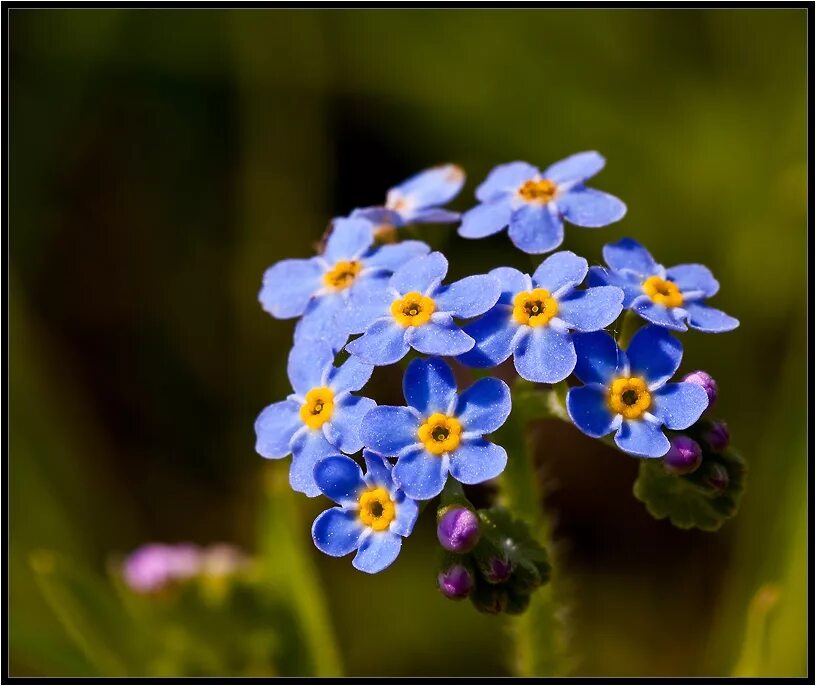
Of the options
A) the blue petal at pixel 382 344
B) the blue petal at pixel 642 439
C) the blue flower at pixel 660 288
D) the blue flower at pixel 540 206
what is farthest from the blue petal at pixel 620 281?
the blue petal at pixel 382 344

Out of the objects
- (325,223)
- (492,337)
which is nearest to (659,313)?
(492,337)

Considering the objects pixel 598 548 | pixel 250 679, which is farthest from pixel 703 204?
pixel 250 679

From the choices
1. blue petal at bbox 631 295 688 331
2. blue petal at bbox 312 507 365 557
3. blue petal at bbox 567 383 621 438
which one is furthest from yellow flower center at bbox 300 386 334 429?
blue petal at bbox 631 295 688 331

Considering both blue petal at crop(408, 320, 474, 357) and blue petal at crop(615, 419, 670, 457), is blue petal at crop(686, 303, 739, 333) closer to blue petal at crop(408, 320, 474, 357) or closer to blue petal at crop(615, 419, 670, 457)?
blue petal at crop(615, 419, 670, 457)

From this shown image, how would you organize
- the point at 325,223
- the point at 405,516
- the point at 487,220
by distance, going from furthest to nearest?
1. the point at 325,223
2. the point at 487,220
3. the point at 405,516

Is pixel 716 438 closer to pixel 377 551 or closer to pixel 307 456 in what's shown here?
pixel 377 551

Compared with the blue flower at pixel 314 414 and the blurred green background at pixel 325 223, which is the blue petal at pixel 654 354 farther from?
the blurred green background at pixel 325 223

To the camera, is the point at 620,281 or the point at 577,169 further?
the point at 577,169

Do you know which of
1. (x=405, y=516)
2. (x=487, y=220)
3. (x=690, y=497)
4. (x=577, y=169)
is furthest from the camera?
(x=577, y=169)
